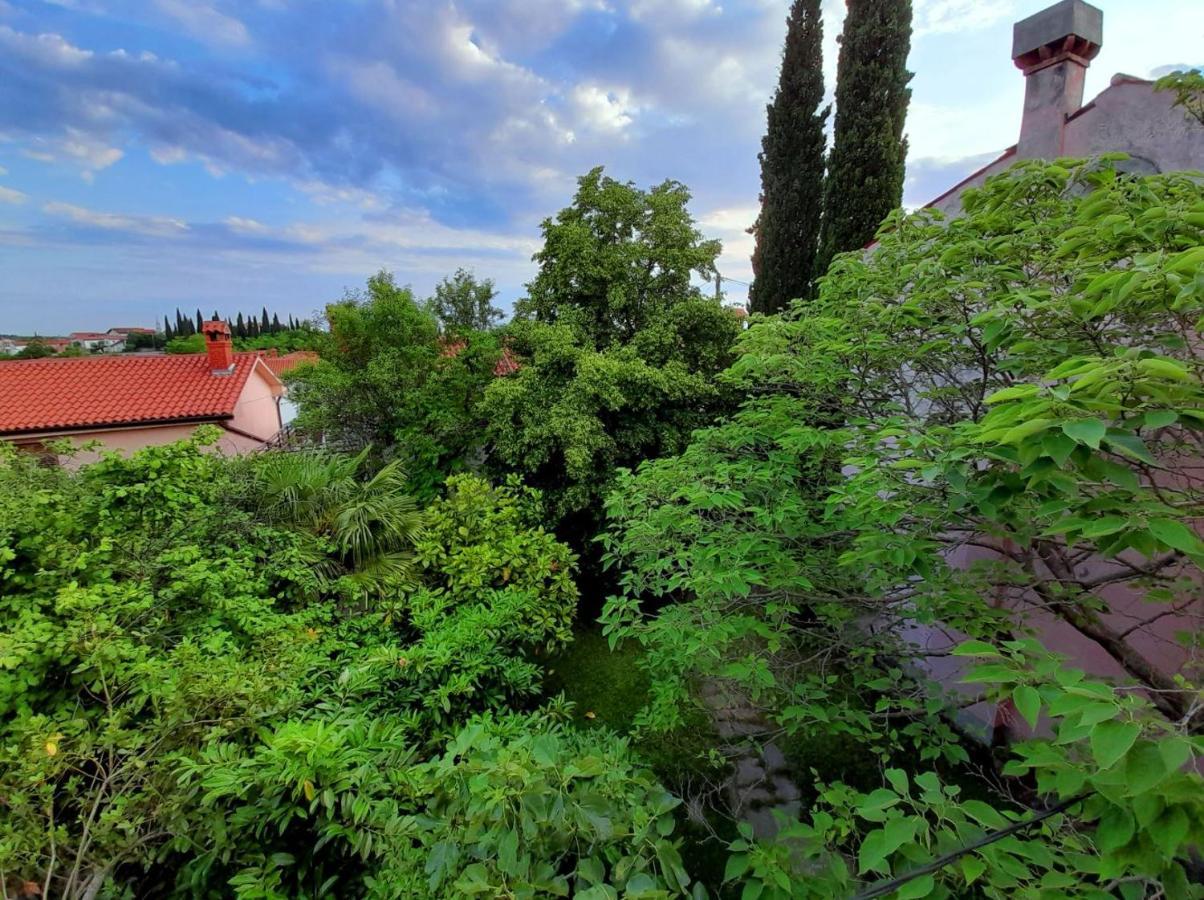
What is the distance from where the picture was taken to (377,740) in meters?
2.55

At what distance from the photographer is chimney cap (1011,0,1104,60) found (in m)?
4.10

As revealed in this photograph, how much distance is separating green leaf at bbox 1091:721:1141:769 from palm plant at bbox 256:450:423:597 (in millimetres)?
5412

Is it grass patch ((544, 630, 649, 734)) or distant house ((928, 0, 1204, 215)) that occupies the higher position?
distant house ((928, 0, 1204, 215))

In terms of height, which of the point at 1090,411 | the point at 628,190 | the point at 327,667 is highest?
the point at 628,190

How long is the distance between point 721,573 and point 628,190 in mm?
7252

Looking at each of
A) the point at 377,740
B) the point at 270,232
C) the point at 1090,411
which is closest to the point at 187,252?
the point at 270,232

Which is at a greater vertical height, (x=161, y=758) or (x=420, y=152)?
(x=420, y=152)

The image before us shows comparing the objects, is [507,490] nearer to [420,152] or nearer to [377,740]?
[377,740]

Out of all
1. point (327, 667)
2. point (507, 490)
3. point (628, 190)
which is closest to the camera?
point (327, 667)

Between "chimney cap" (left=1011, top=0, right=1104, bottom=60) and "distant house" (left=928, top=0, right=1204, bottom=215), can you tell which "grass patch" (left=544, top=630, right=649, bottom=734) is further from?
"chimney cap" (left=1011, top=0, right=1104, bottom=60)

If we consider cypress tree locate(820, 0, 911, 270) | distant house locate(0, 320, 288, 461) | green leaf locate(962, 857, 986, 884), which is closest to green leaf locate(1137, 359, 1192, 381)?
green leaf locate(962, 857, 986, 884)

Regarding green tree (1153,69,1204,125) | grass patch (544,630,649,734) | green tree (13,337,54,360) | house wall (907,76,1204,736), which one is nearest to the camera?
green tree (1153,69,1204,125)

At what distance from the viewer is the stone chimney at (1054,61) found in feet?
13.6

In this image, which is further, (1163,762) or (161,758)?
(161,758)
